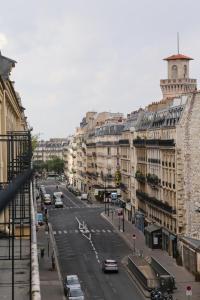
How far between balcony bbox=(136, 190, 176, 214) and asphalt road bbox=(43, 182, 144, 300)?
5440mm

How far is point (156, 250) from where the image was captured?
67438mm

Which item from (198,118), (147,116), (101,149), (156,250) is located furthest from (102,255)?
(101,149)

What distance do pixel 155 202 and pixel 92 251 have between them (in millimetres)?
9734

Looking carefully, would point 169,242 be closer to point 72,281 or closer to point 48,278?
point 48,278

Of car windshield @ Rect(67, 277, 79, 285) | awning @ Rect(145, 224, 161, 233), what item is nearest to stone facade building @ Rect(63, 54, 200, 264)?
awning @ Rect(145, 224, 161, 233)

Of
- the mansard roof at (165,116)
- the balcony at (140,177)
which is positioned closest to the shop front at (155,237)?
the mansard roof at (165,116)

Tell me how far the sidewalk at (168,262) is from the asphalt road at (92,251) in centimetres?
120

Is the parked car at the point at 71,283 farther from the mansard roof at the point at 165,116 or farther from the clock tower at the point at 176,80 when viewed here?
the clock tower at the point at 176,80

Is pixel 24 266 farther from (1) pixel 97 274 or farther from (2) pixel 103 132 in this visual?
(2) pixel 103 132

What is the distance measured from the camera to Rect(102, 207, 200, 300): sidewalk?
4710 centimetres

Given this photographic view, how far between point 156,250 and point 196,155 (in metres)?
12.0

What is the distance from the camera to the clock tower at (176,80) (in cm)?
13038

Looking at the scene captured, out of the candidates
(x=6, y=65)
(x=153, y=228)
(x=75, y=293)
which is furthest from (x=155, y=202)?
(x=6, y=65)

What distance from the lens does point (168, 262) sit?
197 feet
